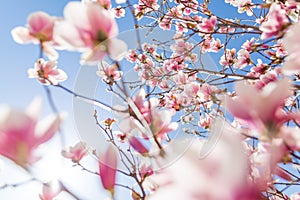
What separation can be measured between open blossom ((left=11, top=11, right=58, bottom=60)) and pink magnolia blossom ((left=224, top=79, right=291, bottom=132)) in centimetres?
37

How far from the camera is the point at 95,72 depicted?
0.84m

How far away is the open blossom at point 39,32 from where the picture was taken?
1.91 ft

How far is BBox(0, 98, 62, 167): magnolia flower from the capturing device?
1.31 ft

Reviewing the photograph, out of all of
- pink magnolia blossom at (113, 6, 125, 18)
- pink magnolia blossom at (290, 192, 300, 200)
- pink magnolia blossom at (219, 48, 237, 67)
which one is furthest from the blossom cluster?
pink magnolia blossom at (113, 6, 125, 18)

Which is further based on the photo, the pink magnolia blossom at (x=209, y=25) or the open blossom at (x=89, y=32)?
the pink magnolia blossom at (x=209, y=25)

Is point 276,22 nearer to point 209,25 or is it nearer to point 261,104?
point 261,104

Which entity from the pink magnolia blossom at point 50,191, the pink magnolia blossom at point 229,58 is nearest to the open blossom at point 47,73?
the pink magnolia blossom at point 50,191

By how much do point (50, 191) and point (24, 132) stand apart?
0.20m

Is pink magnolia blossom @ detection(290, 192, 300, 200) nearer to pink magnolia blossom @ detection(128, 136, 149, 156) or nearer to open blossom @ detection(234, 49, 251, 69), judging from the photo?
open blossom @ detection(234, 49, 251, 69)

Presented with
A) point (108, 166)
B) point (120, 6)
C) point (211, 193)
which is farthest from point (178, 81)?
point (211, 193)

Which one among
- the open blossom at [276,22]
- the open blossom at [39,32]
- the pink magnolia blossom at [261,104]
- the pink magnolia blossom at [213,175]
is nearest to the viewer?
the pink magnolia blossom at [213,175]

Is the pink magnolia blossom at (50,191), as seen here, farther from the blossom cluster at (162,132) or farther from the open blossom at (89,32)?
the open blossom at (89,32)

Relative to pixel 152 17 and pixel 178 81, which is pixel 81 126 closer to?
pixel 178 81

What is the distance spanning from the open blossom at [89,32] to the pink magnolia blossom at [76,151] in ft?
0.69
